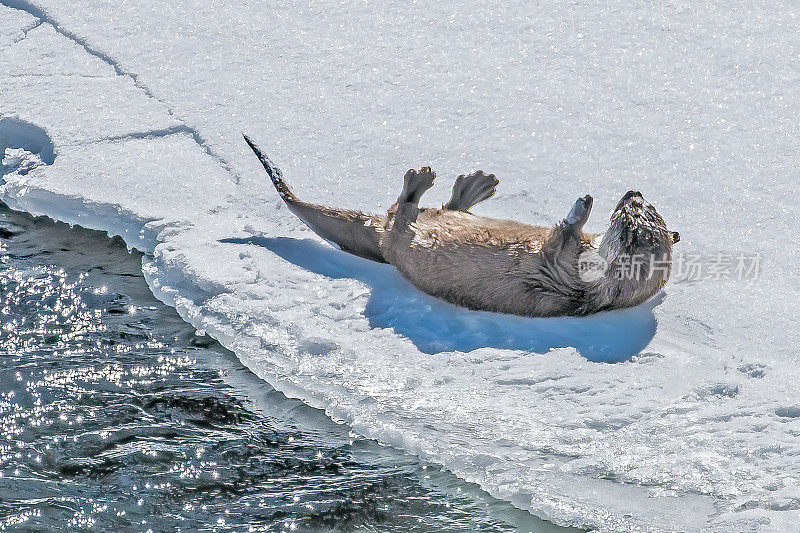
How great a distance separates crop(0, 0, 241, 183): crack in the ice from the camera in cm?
540

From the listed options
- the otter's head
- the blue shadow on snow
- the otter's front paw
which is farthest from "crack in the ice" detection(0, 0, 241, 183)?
the otter's head

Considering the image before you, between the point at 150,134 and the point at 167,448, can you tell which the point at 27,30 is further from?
the point at 167,448

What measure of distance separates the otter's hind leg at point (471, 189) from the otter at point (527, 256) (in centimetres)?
10

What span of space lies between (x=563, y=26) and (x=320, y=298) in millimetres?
2804

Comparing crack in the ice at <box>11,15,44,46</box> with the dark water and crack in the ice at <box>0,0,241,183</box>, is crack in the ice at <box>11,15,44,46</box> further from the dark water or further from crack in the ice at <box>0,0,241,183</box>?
the dark water

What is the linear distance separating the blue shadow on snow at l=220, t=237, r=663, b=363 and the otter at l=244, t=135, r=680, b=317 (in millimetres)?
44

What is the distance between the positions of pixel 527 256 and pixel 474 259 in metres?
0.22

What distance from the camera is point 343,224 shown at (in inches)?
182

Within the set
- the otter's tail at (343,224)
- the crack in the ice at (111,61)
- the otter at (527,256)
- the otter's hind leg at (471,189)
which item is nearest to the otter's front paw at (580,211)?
the otter at (527,256)

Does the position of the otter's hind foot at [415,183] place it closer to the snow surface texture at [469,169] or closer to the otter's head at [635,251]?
the snow surface texture at [469,169]

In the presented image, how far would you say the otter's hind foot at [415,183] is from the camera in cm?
449

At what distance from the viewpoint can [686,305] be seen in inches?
165

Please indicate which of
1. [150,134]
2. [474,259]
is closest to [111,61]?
[150,134]

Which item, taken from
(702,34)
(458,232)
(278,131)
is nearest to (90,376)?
(458,232)
